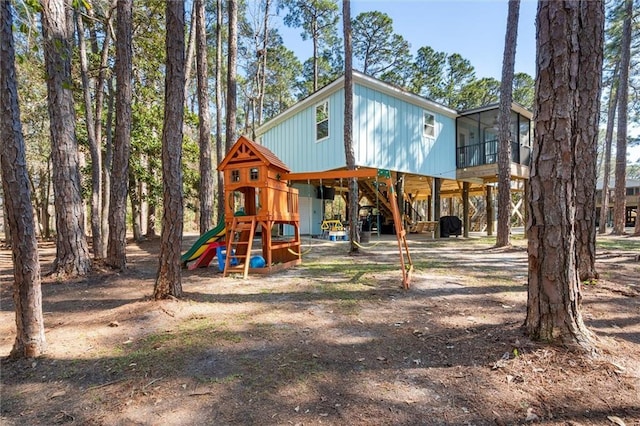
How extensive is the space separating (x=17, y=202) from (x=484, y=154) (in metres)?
15.5

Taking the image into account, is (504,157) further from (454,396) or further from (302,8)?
(302,8)

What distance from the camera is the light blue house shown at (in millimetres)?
11586

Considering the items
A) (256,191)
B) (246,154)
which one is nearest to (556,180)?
(246,154)

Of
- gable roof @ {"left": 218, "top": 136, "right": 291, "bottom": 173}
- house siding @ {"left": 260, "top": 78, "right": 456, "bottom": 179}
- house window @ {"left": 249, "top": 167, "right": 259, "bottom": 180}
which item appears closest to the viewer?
gable roof @ {"left": 218, "top": 136, "right": 291, "bottom": 173}

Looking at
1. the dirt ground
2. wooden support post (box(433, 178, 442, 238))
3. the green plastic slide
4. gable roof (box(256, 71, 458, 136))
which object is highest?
gable roof (box(256, 71, 458, 136))

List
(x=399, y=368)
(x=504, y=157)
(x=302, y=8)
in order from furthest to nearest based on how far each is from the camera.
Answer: (x=302, y=8) < (x=504, y=157) < (x=399, y=368)

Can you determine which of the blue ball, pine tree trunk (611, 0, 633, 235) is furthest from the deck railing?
the blue ball

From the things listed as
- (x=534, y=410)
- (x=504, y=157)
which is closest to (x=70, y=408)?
(x=534, y=410)

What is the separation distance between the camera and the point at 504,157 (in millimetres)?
10086

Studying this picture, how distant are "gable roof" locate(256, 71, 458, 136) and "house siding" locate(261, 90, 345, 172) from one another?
0.55 feet

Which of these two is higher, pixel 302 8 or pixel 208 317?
pixel 302 8

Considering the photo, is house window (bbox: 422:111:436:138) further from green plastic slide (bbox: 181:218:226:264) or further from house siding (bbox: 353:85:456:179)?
green plastic slide (bbox: 181:218:226:264)

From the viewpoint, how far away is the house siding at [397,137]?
11.4 metres

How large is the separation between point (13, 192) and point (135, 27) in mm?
→ 10379
